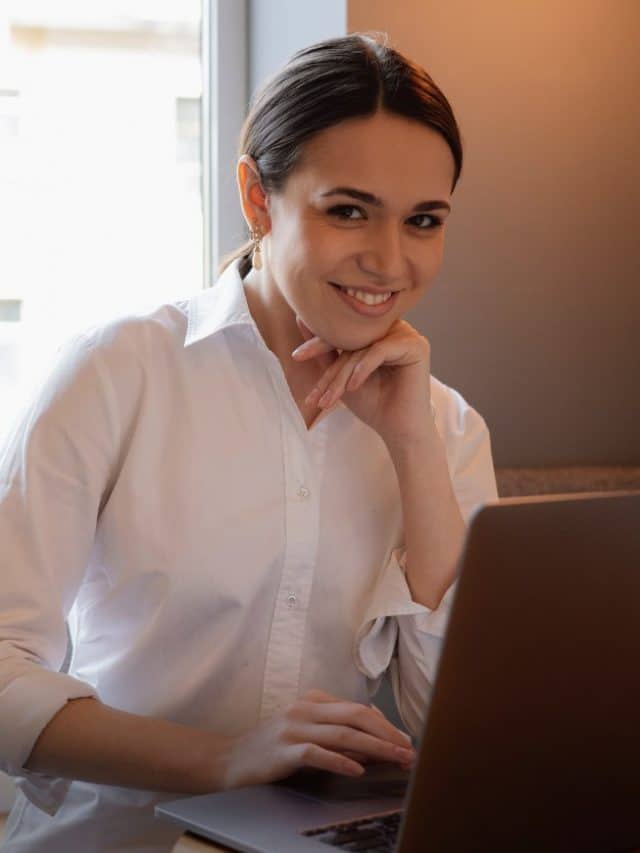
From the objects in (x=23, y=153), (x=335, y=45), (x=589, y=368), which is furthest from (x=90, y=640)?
(x=589, y=368)

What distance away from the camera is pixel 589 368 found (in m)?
2.79

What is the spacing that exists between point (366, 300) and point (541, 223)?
3.58 feet

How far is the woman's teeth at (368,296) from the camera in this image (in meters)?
1.69

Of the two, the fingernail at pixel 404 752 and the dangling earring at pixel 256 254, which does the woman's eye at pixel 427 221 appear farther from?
the fingernail at pixel 404 752

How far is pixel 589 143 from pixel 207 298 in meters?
1.25

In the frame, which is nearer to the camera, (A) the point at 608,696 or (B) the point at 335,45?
(A) the point at 608,696

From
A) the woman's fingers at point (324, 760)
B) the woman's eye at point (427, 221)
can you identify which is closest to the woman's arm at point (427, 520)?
the woman's eye at point (427, 221)

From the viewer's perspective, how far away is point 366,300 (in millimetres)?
1703

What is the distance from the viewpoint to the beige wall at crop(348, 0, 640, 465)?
2582 millimetres

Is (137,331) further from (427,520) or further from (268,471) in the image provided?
(427,520)

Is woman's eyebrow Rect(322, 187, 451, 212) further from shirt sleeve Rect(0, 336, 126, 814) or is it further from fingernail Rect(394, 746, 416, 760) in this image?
fingernail Rect(394, 746, 416, 760)

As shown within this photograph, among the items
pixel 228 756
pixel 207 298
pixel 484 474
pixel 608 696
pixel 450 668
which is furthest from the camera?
pixel 484 474

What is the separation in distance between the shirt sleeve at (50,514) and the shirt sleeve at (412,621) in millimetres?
368

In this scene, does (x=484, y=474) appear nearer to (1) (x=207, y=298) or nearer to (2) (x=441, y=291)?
(1) (x=207, y=298)
